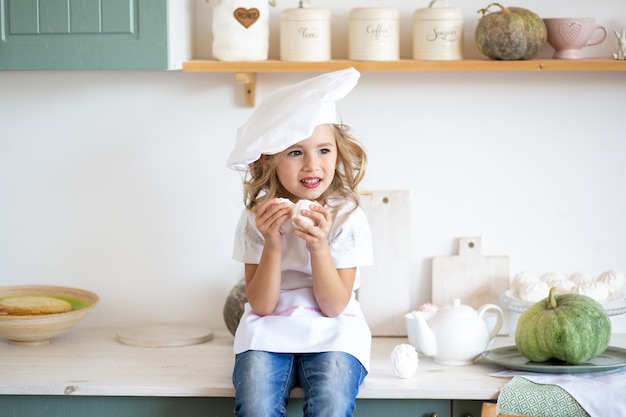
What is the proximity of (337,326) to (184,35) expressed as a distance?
2.76ft

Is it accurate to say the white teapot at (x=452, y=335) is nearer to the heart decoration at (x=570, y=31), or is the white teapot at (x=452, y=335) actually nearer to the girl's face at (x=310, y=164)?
the girl's face at (x=310, y=164)

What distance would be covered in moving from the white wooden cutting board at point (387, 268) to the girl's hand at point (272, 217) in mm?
528

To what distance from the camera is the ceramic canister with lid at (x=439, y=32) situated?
2314 mm

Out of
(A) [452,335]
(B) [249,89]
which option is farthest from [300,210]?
(B) [249,89]

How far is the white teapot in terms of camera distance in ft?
7.21

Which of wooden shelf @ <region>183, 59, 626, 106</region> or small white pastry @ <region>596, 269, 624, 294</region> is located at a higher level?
wooden shelf @ <region>183, 59, 626, 106</region>

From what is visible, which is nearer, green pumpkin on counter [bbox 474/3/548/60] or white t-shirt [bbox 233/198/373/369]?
white t-shirt [bbox 233/198/373/369]

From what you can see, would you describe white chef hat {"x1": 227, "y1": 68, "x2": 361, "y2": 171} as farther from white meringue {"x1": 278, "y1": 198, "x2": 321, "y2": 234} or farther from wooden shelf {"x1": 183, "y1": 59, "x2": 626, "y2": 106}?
wooden shelf {"x1": 183, "y1": 59, "x2": 626, "y2": 106}

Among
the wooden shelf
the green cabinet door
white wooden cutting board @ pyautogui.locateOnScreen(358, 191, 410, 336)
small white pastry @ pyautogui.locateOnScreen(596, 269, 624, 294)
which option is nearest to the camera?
the green cabinet door

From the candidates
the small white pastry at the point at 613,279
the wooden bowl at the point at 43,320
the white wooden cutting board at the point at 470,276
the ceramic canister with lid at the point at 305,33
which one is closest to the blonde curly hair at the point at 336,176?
the ceramic canister with lid at the point at 305,33

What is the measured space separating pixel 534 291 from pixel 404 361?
0.48 meters

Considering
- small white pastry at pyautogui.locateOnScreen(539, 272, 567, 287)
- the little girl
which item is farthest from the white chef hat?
small white pastry at pyautogui.locateOnScreen(539, 272, 567, 287)

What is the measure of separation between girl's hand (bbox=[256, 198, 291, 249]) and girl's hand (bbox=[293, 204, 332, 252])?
35 millimetres

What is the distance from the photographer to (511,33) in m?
2.26
